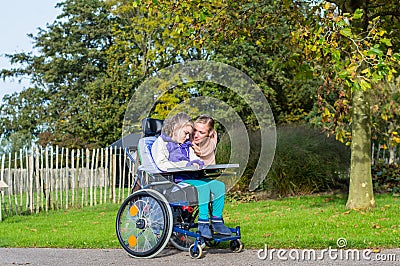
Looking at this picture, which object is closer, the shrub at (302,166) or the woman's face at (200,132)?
the woman's face at (200,132)

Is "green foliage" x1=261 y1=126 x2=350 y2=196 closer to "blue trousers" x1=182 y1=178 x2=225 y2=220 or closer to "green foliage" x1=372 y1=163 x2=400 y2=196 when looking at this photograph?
"green foliage" x1=372 y1=163 x2=400 y2=196

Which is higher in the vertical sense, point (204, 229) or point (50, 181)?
point (50, 181)

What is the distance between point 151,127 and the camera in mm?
8008

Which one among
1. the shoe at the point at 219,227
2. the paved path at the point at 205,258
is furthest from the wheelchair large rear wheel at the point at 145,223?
the shoe at the point at 219,227

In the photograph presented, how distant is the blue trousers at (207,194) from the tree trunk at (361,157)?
5248mm

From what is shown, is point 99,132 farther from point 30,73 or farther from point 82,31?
point 30,73

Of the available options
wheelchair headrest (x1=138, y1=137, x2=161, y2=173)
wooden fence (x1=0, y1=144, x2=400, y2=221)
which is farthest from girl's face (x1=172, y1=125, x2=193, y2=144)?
wooden fence (x1=0, y1=144, x2=400, y2=221)

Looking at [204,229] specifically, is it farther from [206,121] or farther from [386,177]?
[386,177]

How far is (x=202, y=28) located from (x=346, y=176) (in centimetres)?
686

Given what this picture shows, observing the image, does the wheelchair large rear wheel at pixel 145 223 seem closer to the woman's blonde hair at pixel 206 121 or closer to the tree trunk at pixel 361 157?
the woman's blonde hair at pixel 206 121

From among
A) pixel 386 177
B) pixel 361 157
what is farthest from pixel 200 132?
pixel 386 177

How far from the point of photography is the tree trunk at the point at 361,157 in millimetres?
11945

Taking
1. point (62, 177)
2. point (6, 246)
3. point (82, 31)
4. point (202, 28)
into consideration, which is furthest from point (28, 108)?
point (6, 246)

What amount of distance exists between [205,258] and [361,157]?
5.69m
